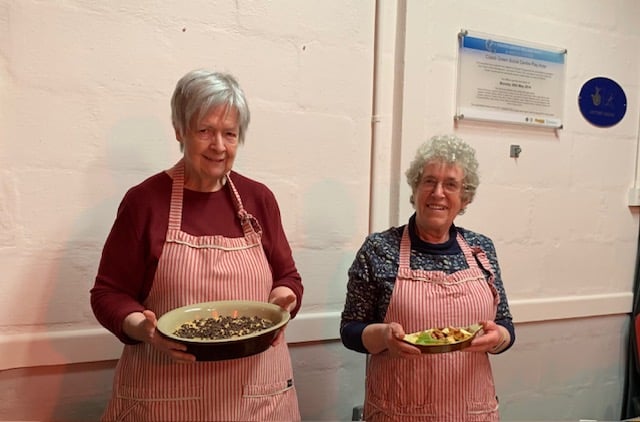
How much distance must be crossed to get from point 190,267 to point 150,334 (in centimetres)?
18

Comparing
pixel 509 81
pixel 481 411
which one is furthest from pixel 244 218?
pixel 509 81

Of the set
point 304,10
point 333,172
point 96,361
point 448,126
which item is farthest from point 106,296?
point 448,126

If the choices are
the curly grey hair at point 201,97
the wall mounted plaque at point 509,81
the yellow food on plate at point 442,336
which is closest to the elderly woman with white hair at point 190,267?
the curly grey hair at point 201,97

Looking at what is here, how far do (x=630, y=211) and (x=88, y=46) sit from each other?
2.11m

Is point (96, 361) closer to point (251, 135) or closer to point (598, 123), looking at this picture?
point (251, 135)

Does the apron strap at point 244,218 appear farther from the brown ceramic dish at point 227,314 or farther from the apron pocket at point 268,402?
the apron pocket at point 268,402

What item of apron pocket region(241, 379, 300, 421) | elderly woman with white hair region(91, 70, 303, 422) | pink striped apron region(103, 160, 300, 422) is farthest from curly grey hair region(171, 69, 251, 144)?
apron pocket region(241, 379, 300, 421)

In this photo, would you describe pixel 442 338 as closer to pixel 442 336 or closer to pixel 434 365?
pixel 442 336

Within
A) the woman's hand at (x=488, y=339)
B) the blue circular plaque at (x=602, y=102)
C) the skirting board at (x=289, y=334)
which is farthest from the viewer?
A: the blue circular plaque at (x=602, y=102)

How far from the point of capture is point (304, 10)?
169 cm

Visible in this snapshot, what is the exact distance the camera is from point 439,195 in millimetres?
1444

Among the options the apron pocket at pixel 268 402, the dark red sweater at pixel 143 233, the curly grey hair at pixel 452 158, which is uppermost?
the curly grey hair at pixel 452 158

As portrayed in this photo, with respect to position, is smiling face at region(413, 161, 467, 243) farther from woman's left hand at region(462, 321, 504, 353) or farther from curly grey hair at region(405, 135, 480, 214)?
woman's left hand at region(462, 321, 504, 353)

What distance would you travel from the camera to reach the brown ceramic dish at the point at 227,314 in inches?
42.9
